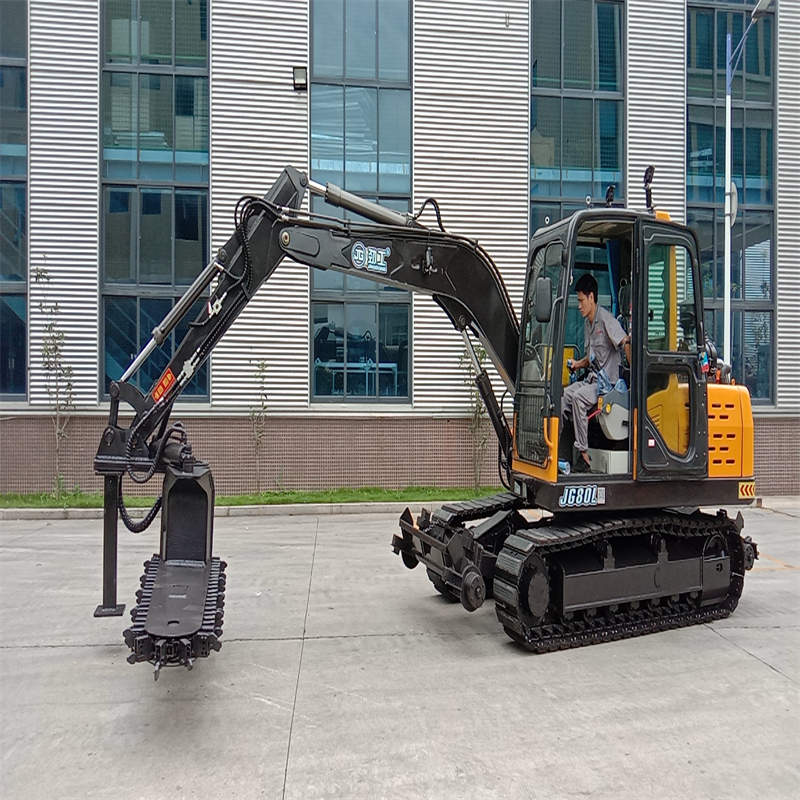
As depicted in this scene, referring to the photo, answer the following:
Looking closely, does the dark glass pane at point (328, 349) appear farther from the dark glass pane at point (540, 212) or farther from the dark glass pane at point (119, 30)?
the dark glass pane at point (119, 30)

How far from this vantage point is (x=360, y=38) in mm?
14172

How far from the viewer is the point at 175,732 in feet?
14.6

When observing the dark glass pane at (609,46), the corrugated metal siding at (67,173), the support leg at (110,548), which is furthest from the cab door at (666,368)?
the corrugated metal siding at (67,173)

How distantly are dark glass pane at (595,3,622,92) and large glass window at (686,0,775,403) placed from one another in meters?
1.53

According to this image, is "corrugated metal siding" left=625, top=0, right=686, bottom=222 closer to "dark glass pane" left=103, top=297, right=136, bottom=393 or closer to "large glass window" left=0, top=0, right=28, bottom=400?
"dark glass pane" left=103, top=297, right=136, bottom=393

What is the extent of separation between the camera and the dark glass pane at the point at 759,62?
1528cm

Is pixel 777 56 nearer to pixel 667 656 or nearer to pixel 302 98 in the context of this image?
pixel 302 98

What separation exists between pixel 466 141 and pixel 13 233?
350 inches

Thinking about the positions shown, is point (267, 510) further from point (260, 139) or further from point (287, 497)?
point (260, 139)

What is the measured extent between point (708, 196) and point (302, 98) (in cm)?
866

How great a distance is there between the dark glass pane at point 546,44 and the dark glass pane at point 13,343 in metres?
11.0

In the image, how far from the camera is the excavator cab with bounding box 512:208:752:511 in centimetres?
602

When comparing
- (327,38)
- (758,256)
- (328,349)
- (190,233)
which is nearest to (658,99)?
(758,256)

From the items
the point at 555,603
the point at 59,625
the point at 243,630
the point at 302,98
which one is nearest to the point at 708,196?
the point at 302,98
